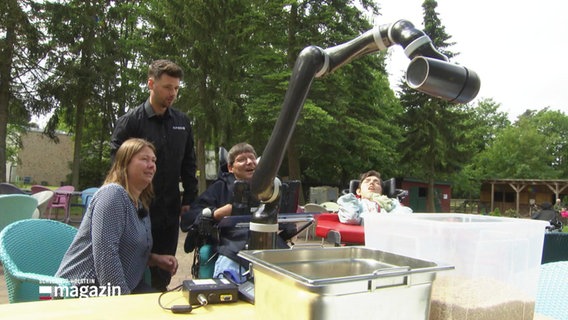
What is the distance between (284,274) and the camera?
864 millimetres

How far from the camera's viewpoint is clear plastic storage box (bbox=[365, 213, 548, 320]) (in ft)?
3.43

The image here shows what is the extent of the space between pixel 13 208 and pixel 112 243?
3.68 m

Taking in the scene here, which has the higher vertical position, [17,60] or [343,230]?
[17,60]

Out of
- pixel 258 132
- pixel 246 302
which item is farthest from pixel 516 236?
pixel 258 132

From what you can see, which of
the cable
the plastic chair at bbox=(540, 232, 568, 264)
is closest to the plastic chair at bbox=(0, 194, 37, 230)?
the cable

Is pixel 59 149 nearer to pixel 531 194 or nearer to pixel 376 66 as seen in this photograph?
pixel 376 66

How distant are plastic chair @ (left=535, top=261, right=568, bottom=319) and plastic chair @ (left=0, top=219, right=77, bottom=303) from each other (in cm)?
198

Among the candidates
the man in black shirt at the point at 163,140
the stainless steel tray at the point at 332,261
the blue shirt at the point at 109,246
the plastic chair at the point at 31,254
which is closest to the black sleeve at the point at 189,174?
the man in black shirt at the point at 163,140

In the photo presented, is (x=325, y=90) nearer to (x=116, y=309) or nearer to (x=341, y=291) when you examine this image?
(x=116, y=309)

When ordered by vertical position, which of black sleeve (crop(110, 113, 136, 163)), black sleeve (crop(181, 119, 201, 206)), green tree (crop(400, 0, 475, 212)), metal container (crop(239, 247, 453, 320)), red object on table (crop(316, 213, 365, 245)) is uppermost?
green tree (crop(400, 0, 475, 212))

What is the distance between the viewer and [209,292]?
139cm

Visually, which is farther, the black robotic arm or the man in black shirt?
the man in black shirt

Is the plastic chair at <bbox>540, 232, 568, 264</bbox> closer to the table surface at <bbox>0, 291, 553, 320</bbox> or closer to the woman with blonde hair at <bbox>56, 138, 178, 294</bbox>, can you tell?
the table surface at <bbox>0, 291, 553, 320</bbox>

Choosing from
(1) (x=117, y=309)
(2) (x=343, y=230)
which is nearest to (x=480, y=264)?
(1) (x=117, y=309)
